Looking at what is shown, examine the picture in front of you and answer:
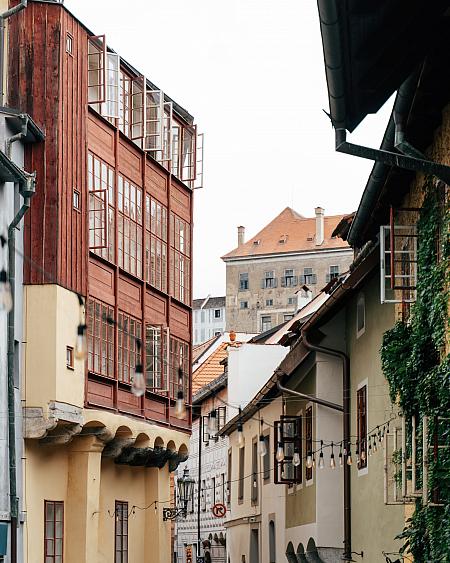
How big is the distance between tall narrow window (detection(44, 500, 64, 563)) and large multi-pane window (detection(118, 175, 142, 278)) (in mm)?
5884

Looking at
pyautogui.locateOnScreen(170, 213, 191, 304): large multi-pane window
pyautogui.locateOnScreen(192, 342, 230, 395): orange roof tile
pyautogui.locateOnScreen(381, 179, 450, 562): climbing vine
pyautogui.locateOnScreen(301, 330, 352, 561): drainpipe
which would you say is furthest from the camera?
pyautogui.locateOnScreen(192, 342, 230, 395): orange roof tile

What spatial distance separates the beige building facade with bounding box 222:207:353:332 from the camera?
123500mm

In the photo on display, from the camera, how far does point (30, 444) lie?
28.9m

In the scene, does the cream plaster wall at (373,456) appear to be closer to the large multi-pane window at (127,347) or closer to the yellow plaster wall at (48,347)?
the yellow plaster wall at (48,347)

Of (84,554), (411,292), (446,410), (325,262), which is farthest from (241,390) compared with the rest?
(325,262)

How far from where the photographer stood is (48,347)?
29.0 metres

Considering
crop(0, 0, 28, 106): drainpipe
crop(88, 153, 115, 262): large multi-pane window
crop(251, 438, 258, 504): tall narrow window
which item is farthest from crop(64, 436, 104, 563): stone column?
crop(251, 438, 258, 504): tall narrow window

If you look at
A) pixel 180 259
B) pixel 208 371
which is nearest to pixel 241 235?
pixel 208 371

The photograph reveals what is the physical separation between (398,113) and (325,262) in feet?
353

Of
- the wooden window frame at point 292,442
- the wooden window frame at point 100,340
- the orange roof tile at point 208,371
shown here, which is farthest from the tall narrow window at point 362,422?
the orange roof tile at point 208,371

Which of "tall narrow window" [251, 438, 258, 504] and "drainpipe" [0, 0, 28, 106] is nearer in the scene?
"drainpipe" [0, 0, 28, 106]

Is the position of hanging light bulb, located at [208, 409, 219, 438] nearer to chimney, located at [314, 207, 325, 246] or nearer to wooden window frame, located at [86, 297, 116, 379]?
wooden window frame, located at [86, 297, 116, 379]

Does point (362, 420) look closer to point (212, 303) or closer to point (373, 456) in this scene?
point (373, 456)

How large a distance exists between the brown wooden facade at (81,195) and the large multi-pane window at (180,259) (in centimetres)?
140
